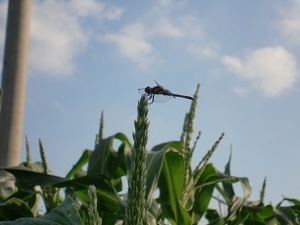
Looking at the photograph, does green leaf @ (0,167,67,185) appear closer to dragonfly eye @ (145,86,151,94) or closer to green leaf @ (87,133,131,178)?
green leaf @ (87,133,131,178)

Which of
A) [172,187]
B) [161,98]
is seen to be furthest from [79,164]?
[161,98]

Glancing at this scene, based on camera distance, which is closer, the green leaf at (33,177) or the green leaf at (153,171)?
the green leaf at (33,177)


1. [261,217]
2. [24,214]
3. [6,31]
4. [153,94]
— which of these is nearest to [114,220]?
[24,214]

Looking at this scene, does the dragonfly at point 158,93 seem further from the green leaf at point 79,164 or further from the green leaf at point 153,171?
the green leaf at point 79,164

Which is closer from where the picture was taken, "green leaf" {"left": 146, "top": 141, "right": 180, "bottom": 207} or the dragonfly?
the dragonfly

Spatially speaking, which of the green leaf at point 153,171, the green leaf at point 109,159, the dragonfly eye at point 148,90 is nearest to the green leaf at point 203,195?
the green leaf at point 153,171

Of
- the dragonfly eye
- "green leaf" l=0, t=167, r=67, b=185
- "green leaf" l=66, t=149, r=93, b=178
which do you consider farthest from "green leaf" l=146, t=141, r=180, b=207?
the dragonfly eye

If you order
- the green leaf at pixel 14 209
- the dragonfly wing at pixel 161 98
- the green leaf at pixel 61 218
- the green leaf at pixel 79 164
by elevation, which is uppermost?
the dragonfly wing at pixel 161 98

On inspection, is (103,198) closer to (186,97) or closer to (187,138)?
(187,138)

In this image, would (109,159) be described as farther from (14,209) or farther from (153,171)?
(14,209)

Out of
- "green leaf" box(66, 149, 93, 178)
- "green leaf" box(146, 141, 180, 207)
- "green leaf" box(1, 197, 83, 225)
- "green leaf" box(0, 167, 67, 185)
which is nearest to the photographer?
"green leaf" box(1, 197, 83, 225)
